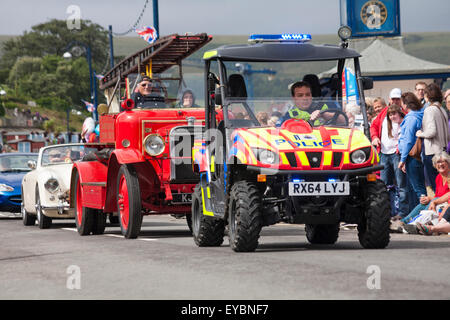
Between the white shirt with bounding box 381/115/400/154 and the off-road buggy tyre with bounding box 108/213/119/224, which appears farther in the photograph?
the off-road buggy tyre with bounding box 108/213/119/224

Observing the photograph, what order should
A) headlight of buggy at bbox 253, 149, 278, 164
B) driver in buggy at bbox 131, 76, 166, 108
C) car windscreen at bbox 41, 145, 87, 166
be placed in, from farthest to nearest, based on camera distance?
car windscreen at bbox 41, 145, 87, 166 → driver in buggy at bbox 131, 76, 166, 108 → headlight of buggy at bbox 253, 149, 278, 164

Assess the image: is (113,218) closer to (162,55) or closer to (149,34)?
(162,55)

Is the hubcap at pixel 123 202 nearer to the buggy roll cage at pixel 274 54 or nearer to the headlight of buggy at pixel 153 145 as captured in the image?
the headlight of buggy at pixel 153 145

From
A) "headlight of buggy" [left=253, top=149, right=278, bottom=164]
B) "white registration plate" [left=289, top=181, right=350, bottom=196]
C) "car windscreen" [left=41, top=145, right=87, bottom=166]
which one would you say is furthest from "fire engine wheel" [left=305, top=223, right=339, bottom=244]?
"car windscreen" [left=41, top=145, right=87, bottom=166]

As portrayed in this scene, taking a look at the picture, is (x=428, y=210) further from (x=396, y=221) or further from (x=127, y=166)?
(x=127, y=166)

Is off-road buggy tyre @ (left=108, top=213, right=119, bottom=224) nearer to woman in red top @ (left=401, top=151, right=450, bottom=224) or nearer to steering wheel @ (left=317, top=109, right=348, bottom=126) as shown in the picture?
woman in red top @ (left=401, top=151, right=450, bottom=224)

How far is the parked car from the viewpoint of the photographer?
75.7 feet

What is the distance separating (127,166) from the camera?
1470cm

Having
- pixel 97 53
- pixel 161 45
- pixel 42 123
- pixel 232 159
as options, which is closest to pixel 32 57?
pixel 97 53

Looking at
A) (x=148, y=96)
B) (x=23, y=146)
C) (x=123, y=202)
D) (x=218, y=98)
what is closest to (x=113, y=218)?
(x=148, y=96)

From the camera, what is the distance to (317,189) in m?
10.8

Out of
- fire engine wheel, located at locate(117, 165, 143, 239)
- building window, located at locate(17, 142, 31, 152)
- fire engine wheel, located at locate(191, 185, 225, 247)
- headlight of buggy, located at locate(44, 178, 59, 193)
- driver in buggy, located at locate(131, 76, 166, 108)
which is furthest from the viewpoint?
building window, located at locate(17, 142, 31, 152)

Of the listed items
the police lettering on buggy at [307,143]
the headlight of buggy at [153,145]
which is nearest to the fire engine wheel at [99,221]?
the headlight of buggy at [153,145]
